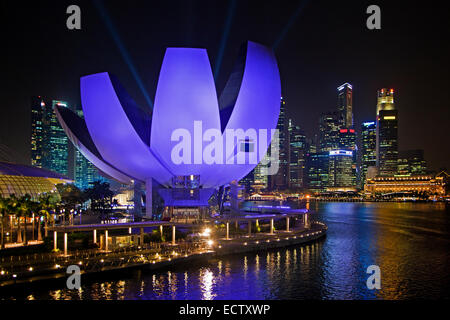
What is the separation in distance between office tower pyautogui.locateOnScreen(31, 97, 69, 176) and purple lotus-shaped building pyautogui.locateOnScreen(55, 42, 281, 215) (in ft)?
449

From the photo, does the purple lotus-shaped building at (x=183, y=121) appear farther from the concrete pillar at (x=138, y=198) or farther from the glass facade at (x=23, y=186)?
the glass facade at (x=23, y=186)

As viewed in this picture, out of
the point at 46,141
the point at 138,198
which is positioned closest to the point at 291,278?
the point at 138,198

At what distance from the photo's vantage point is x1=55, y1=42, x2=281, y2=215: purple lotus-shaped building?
95.5 feet

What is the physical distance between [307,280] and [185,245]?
349 inches

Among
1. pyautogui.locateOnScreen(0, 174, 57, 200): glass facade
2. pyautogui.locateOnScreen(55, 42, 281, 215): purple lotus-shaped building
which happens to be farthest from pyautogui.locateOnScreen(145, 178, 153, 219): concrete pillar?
pyautogui.locateOnScreen(0, 174, 57, 200): glass facade

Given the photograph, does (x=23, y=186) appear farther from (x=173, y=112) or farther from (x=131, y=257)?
(x=131, y=257)

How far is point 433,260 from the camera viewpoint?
1093 inches

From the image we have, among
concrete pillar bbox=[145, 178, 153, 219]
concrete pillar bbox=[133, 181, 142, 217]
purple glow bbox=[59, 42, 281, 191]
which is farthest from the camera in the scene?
concrete pillar bbox=[133, 181, 142, 217]

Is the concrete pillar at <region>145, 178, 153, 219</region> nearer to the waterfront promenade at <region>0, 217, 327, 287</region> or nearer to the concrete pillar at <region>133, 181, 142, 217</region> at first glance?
the concrete pillar at <region>133, 181, 142, 217</region>

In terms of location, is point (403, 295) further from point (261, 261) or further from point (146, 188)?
point (146, 188)

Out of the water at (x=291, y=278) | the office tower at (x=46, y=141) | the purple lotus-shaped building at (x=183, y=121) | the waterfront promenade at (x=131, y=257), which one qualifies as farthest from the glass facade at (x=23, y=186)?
the office tower at (x=46, y=141)

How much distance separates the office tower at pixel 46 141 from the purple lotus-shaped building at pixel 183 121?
13673 centimetres

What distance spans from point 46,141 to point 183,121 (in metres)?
151

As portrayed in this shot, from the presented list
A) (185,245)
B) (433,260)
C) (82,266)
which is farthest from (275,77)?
(82,266)
